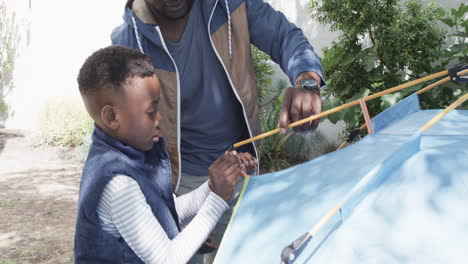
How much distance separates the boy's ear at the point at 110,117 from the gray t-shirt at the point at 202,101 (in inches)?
26.3

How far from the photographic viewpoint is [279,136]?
221 inches

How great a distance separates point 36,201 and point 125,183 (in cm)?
440

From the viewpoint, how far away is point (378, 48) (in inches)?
169

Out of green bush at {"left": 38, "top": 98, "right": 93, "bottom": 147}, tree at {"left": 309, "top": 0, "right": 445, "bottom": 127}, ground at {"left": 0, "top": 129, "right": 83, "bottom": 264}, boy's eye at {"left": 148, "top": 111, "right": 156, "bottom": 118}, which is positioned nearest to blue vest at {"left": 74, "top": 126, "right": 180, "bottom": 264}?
boy's eye at {"left": 148, "top": 111, "right": 156, "bottom": 118}

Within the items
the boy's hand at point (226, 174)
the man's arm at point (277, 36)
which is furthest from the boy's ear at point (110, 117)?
the man's arm at point (277, 36)

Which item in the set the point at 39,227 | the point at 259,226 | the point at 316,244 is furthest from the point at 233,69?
the point at 39,227

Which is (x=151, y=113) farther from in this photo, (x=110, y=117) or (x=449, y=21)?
(x=449, y=21)

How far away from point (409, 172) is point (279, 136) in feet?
14.1

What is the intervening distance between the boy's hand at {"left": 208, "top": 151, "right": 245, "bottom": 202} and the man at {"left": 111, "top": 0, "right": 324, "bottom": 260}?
0.49 meters

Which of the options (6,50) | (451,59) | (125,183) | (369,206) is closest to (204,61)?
(125,183)

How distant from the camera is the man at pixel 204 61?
6.75ft

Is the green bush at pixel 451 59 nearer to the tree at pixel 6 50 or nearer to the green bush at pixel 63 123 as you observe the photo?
the green bush at pixel 63 123

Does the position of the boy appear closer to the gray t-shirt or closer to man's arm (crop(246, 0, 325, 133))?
man's arm (crop(246, 0, 325, 133))

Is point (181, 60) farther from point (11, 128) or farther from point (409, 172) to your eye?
point (11, 128)
